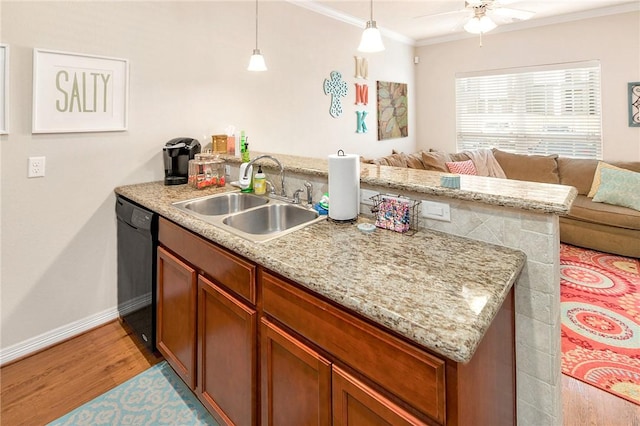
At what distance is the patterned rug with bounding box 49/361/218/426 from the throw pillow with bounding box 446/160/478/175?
3480mm

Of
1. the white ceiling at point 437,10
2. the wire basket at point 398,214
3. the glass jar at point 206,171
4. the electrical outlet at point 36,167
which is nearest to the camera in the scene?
the wire basket at point 398,214

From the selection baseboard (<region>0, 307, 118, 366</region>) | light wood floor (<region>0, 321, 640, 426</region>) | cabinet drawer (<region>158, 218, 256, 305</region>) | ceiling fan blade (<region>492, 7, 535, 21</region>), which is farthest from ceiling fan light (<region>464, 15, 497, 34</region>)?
baseboard (<region>0, 307, 118, 366</region>)

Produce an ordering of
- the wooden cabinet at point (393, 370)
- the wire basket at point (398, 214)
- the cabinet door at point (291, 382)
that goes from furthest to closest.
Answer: the wire basket at point (398, 214) → the cabinet door at point (291, 382) → the wooden cabinet at point (393, 370)

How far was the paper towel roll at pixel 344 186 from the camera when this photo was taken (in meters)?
1.48

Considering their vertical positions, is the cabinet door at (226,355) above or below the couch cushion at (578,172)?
below

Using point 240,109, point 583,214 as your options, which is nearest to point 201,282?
point 240,109

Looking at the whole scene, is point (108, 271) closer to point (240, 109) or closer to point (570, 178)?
point (240, 109)

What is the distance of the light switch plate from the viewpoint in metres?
1.36

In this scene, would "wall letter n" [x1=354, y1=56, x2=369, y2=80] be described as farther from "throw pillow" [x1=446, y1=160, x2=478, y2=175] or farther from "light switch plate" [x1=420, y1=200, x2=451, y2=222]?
"light switch plate" [x1=420, y1=200, x2=451, y2=222]

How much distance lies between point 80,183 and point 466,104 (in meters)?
5.12

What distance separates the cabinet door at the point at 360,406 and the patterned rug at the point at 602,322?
1647mm

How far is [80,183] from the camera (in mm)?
2213

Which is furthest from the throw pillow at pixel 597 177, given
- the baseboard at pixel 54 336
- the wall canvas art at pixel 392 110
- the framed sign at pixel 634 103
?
the baseboard at pixel 54 336

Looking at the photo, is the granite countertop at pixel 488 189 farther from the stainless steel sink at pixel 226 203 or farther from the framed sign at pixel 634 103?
the framed sign at pixel 634 103
